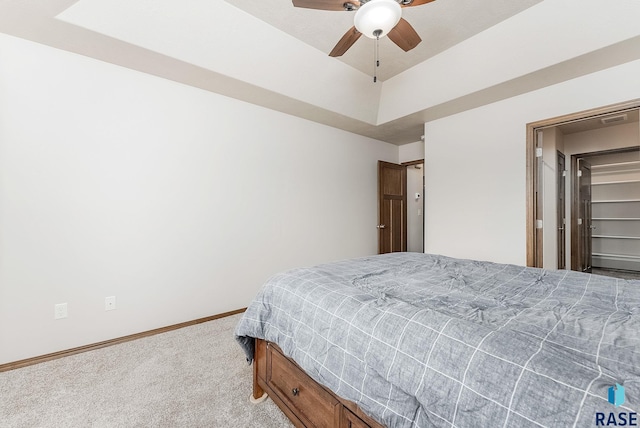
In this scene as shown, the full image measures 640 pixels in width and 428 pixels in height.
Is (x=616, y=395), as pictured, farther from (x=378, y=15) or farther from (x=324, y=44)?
(x=324, y=44)

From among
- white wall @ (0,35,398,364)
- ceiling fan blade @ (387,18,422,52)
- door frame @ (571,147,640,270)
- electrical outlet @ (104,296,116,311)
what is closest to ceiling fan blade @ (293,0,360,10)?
ceiling fan blade @ (387,18,422,52)

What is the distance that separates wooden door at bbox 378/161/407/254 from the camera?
15.0ft

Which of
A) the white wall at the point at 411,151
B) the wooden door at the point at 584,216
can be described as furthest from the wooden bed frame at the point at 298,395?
the wooden door at the point at 584,216

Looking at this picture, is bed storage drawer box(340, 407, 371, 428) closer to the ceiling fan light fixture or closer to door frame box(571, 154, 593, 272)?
the ceiling fan light fixture

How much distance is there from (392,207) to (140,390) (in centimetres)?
408

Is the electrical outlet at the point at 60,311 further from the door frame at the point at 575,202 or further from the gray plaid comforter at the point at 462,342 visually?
the door frame at the point at 575,202

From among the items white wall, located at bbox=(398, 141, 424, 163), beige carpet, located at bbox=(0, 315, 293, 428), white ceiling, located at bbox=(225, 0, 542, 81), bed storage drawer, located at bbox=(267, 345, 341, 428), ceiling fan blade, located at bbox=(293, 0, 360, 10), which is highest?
white ceiling, located at bbox=(225, 0, 542, 81)

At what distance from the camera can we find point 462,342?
0.82 m

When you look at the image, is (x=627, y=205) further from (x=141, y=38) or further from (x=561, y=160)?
(x=141, y=38)

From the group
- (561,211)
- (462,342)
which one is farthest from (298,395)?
(561,211)

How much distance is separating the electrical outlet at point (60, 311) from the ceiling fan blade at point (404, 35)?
3329 mm

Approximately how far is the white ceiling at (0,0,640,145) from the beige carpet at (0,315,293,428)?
246 cm

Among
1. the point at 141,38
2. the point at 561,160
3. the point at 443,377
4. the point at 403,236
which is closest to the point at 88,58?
the point at 141,38

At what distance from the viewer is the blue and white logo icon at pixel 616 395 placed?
559 millimetres
